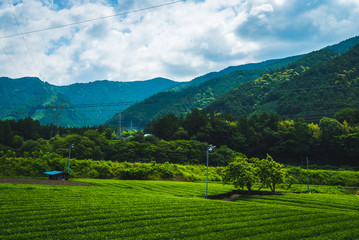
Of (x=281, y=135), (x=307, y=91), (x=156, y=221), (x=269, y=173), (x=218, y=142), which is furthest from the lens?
(x=307, y=91)

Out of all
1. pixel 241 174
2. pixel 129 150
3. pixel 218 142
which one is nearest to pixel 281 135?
pixel 218 142

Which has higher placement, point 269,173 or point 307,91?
point 307,91

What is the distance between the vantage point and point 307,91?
123 meters

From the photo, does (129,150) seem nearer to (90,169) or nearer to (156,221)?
(90,169)

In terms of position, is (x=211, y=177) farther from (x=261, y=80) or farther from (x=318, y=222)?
(x=261, y=80)

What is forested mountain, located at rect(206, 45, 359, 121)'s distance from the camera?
108500 mm

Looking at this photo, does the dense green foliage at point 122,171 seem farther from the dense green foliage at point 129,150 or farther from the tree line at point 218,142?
the tree line at point 218,142

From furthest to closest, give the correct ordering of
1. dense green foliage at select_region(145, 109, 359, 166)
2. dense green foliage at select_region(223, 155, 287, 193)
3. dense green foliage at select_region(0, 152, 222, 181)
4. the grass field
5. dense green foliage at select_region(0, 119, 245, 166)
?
dense green foliage at select_region(145, 109, 359, 166) → dense green foliage at select_region(0, 119, 245, 166) → dense green foliage at select_region(0, 152, 222, 181) → dense green foliage at select_region(223, 155, 287, 193) → the grass field

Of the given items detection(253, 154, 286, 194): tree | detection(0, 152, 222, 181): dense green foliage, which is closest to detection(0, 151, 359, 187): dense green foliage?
detection(0, 152, 222, 181): dense green foliage

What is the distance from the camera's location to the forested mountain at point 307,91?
10850 cm

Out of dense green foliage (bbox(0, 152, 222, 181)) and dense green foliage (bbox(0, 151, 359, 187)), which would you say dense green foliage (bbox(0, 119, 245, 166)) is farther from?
dense green foliage (bbox(0, 152, 222, 181))

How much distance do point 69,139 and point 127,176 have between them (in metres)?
27.5

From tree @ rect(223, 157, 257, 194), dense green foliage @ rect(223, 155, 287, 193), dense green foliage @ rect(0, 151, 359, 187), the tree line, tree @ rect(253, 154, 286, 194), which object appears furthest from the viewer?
the tree line

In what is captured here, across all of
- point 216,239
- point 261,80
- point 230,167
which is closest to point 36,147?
point 230,167
